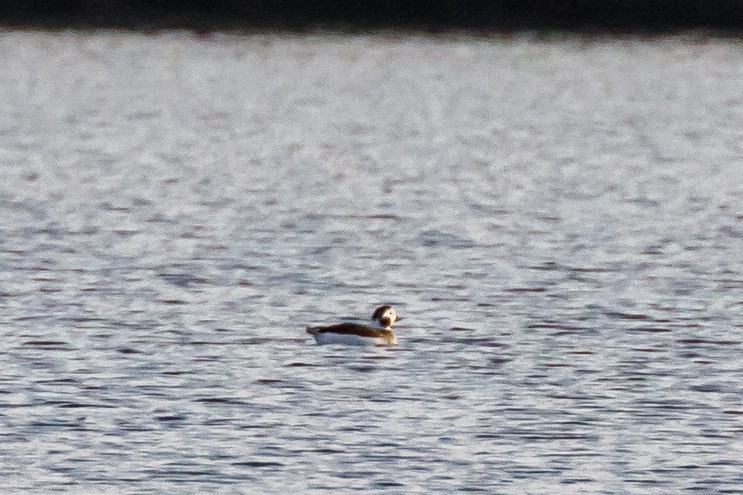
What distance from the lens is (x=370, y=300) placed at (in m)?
22.4

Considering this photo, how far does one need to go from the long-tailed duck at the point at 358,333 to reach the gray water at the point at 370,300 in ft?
0.52

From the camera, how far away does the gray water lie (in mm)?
15531

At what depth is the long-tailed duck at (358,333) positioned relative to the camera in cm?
1952

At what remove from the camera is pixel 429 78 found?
59969 millimetres

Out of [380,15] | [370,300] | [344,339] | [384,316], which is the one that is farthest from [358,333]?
[380,15]

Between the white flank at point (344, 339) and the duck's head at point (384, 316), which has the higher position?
the duck's head at point (384, 316)

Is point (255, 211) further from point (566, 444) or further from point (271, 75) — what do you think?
point (271, 75)

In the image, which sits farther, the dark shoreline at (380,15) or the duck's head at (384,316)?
the dark shoreline at (380,15)

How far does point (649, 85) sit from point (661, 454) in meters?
42.8

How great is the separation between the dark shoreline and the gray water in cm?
1867

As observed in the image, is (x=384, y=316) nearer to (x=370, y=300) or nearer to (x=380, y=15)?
(x=370, y=300)

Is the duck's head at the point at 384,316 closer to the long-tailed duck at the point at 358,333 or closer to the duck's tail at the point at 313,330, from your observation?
the long-tailed duck at the point at 358,333

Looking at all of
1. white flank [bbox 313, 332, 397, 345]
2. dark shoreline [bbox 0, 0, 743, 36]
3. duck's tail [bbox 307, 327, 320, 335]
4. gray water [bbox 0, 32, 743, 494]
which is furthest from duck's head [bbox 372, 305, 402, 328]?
dark shoreline [bbox 0, 0, 743, 36]

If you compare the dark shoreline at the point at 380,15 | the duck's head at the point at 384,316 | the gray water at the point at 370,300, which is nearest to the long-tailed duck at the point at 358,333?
the duck's head at the point at 384,316
